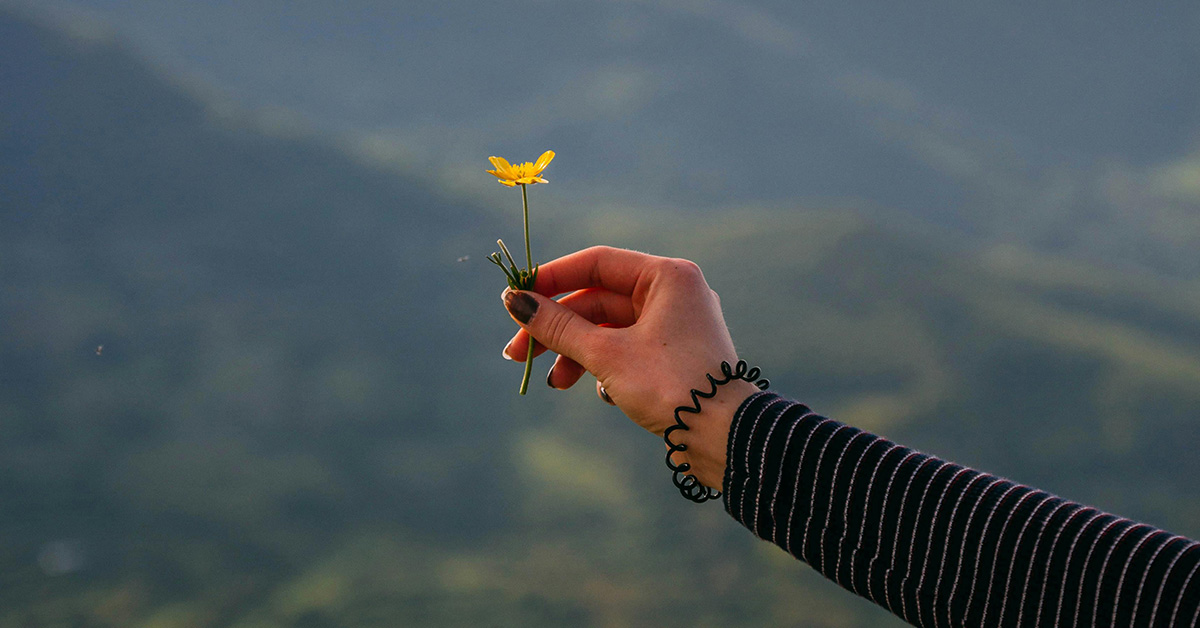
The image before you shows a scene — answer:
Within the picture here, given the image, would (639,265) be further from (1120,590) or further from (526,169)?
(1120,590)

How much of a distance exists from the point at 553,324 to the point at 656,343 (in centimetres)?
14

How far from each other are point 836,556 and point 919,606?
0.09m

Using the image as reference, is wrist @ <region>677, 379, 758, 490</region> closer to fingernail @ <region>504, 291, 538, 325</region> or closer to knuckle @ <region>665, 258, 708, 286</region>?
knuckle @ <region>665, 258, 708, 286</region>

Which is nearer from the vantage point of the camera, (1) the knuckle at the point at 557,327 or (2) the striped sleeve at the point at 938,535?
(2) the striped sleeve at the point at 938,535

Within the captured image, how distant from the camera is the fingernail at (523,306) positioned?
1062 millimetres

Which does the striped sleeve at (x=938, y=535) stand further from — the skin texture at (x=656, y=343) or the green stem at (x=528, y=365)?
the green stem at (x=528, y=365)

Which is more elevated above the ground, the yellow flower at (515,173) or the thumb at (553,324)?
the yellow flower at (515,173)

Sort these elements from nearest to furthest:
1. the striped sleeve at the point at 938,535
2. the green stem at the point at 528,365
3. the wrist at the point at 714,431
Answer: the striped sleeve at the point at 938,535 → the wrist at the point at 714,431 → the green stem at the point at 528,365

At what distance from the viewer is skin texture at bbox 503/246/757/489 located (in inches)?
36.9

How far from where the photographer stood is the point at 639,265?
1.08 meters

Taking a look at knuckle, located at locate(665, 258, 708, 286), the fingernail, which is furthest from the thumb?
knuckle, located at locate(665, 258, 708, 286)

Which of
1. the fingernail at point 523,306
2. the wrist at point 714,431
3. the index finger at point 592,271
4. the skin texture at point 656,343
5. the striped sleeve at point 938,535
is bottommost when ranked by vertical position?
the striped sleeve at point 938,535

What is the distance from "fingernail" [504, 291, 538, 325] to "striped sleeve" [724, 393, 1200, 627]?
30 cm

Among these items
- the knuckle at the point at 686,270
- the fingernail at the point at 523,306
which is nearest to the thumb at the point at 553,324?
the fingernail at the point at 523,306
